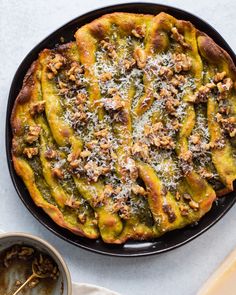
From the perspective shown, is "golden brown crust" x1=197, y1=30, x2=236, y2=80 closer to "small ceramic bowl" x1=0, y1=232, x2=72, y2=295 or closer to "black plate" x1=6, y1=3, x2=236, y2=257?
"black plate" x1=6, y1=3, x2=236, y2=257

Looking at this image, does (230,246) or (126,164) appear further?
(230,246)

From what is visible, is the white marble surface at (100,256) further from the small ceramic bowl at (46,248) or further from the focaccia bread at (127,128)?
the focaccia bread at (127,128)

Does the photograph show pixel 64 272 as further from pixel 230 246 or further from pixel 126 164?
pixel 230 246

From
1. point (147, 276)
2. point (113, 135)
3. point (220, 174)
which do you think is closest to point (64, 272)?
point (147, 276)

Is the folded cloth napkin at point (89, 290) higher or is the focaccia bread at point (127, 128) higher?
the focaccia bread at point (127, 128)

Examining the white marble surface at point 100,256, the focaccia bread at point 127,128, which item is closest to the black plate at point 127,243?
the focaccia bread at point 127,128

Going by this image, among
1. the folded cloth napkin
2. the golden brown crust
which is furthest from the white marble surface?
the golden brown crust
